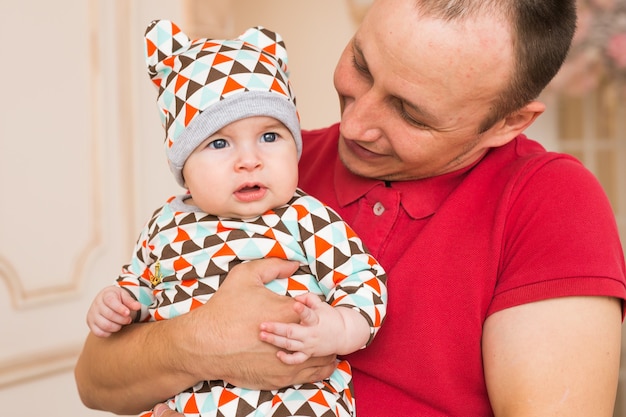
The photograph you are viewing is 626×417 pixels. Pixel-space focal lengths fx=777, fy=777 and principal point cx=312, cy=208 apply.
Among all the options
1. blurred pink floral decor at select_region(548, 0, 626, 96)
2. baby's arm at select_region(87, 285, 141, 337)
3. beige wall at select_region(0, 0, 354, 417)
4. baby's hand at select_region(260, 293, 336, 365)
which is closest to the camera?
baby's hand at select_region(260, 293, 336, 365)

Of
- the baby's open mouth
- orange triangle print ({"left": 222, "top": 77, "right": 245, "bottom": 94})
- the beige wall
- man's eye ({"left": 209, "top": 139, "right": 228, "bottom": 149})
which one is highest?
orange triangle print ({"left": 222, "top": 77, "right": 245, "bottom": 94})

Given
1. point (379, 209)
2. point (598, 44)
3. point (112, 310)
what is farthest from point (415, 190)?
point (598, 44)

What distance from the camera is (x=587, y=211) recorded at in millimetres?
1387

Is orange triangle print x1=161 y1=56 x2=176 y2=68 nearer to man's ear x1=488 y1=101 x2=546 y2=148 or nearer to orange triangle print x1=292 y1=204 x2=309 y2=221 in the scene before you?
orange triangle print x1=292 y1=204 x2=309 y2=221

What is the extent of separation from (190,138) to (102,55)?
75.5 inches

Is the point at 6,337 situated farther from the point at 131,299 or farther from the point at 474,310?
the point at 474,310

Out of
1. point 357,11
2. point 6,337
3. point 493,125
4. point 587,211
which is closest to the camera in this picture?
point 587,211

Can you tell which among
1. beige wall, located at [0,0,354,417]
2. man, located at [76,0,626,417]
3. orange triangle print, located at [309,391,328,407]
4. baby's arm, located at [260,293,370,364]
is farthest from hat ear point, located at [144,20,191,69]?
beige wall, located at [0,0,354,417]

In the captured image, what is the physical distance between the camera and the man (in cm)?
132

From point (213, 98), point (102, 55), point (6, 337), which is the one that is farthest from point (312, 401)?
point (102, 55)

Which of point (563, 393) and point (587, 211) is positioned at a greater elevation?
point (587, 211)

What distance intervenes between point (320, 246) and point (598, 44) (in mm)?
2285

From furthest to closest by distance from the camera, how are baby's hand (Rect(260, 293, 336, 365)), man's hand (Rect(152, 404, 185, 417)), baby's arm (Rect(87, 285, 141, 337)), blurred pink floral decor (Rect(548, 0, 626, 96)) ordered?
blurred pink floral decor (Rect(548, 0, 626, 96)), baby's arm (Rect(87, 285, 141, 337)), man's hand (Rect(152, 404, 185, 417)), baby's hand (Rect(260, 293, 336, 365))

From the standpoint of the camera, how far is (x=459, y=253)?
57.0 inches
